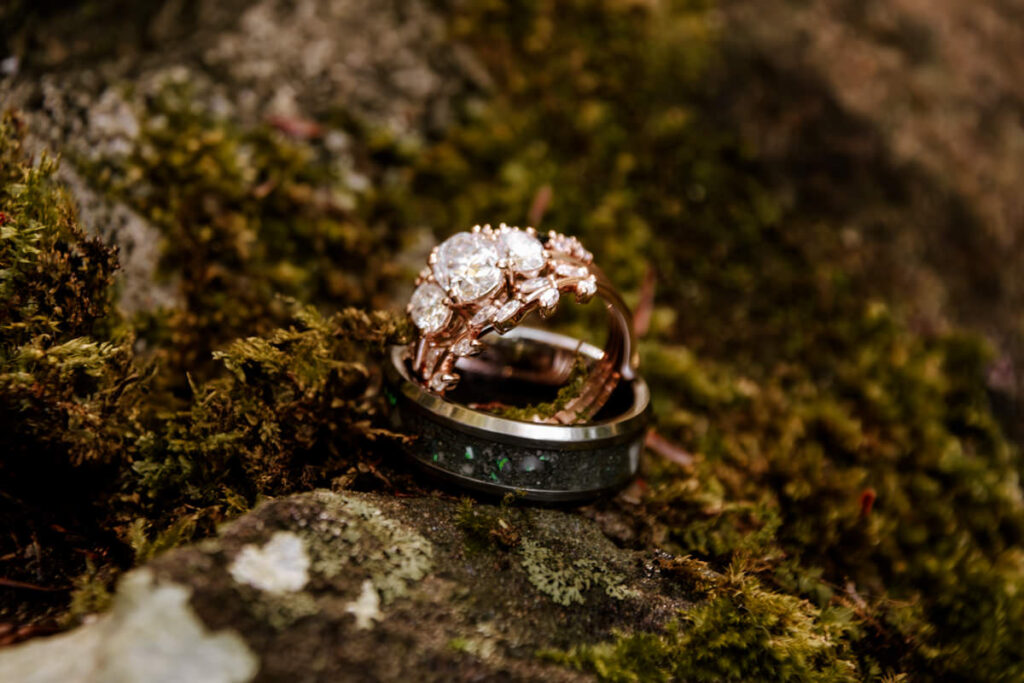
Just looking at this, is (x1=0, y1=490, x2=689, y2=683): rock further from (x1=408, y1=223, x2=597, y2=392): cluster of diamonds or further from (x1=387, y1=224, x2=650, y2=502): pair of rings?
(x1=408, y1=223, x2=597, y2=392): cluster of diamonds

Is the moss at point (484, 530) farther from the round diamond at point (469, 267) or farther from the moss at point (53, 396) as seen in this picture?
the moss at point (53, 396)

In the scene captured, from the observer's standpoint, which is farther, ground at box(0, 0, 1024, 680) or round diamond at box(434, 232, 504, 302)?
round diamond at box(434, 232, 504, 302)

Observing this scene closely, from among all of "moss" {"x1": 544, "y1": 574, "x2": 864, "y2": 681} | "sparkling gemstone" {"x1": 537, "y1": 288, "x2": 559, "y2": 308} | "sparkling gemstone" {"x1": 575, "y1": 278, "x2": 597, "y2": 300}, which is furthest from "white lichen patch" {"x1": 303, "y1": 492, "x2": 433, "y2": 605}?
"sparkling gemstone" {"x1": 575, "y1": 278, "x2": 597, "y2": 300}

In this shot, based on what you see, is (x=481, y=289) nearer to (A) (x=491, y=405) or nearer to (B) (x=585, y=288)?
(B) (x=585, y=288)

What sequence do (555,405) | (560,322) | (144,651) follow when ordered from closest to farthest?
(144,651)
(555,405)
(560,322)

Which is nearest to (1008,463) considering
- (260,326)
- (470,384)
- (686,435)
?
(686,435)

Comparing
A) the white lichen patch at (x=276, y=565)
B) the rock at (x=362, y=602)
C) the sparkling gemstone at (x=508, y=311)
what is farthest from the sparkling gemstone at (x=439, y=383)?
the white lichen patch at (x=276, y=565)

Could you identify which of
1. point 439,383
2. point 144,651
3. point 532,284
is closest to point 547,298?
point 532,284

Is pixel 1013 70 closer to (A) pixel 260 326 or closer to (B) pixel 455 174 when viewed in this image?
(B) pixel 455 174
